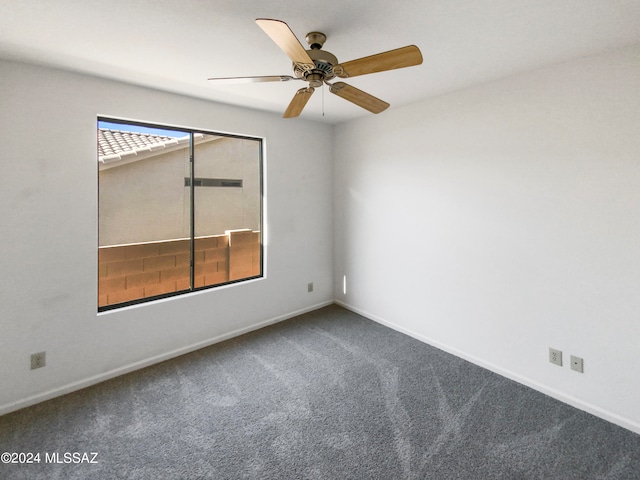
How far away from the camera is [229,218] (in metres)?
4.51

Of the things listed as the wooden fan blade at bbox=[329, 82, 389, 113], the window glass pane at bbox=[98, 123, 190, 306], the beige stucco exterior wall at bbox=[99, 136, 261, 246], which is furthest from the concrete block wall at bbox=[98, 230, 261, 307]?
the wooden fan blade at bbox=[329, 82, 389, 113]

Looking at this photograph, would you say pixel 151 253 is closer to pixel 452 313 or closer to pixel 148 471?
pixel 148 471

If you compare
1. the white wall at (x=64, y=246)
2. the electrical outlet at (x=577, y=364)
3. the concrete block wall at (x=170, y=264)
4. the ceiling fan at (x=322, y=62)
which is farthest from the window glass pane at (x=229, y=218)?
the electrical outlet at (x=577, y=364)

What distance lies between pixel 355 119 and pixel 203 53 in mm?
2171

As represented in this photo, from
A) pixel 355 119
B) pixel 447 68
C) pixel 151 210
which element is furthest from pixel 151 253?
pixel 447 68

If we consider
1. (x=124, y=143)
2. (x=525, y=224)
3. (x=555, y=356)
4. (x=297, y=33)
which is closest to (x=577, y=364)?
(x=555, y=356)

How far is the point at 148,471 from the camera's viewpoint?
175 centimetres

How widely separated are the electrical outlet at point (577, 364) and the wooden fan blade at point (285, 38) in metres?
2.67

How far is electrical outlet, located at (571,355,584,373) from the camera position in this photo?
226cm

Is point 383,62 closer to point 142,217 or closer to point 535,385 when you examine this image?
point 535,385

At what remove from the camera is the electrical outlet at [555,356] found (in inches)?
93.2

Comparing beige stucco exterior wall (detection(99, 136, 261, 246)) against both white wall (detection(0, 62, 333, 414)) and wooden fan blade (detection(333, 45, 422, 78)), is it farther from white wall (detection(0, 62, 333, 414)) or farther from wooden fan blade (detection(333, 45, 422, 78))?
wooden fan blade (detection(333, 45, 422, 78))

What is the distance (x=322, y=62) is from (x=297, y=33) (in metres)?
0.40

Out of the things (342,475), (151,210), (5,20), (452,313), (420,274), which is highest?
(5,20)
